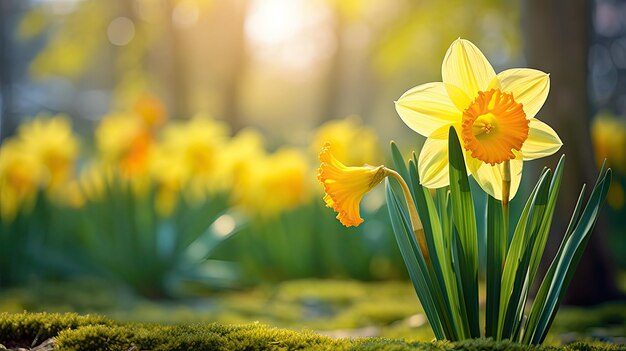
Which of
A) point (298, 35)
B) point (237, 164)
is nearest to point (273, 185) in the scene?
point (237, 164)

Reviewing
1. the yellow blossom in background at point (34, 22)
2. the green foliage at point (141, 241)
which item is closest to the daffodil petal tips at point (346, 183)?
the green foliage at point (141, 241)

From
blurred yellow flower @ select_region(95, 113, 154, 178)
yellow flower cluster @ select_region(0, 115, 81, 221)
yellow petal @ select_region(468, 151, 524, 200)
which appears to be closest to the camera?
yellow petal @ select_region(468, 151, 524, 200)

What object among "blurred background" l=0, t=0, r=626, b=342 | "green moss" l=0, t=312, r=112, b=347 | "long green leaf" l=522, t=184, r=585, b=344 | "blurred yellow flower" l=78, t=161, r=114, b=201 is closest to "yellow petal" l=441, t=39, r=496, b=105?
"long green leaf" l=522, t=184, r=585, b=344

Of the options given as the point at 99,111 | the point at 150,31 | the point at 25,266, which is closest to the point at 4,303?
the point at 25,266

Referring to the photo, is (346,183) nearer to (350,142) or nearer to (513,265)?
(513,265)

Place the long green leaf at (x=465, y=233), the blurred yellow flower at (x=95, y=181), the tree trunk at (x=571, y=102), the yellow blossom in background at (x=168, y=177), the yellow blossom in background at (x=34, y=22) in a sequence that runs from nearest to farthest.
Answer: the long green leaf at (x=465, y=233)
the tree trunk at (x=571, y=102)
the blurred yellow flower at (x=95, y=181)
the yellow blossom in background at (x=168, y=177)
the yellow blossom in background at (x=34, y=22)

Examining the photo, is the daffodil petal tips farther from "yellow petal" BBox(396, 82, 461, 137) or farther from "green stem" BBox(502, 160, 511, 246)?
"green stem" BBox(502, 160, 511, 246)

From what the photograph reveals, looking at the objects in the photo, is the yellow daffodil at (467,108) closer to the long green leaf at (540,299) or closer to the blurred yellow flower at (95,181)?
the long green leaf at (540,299)
